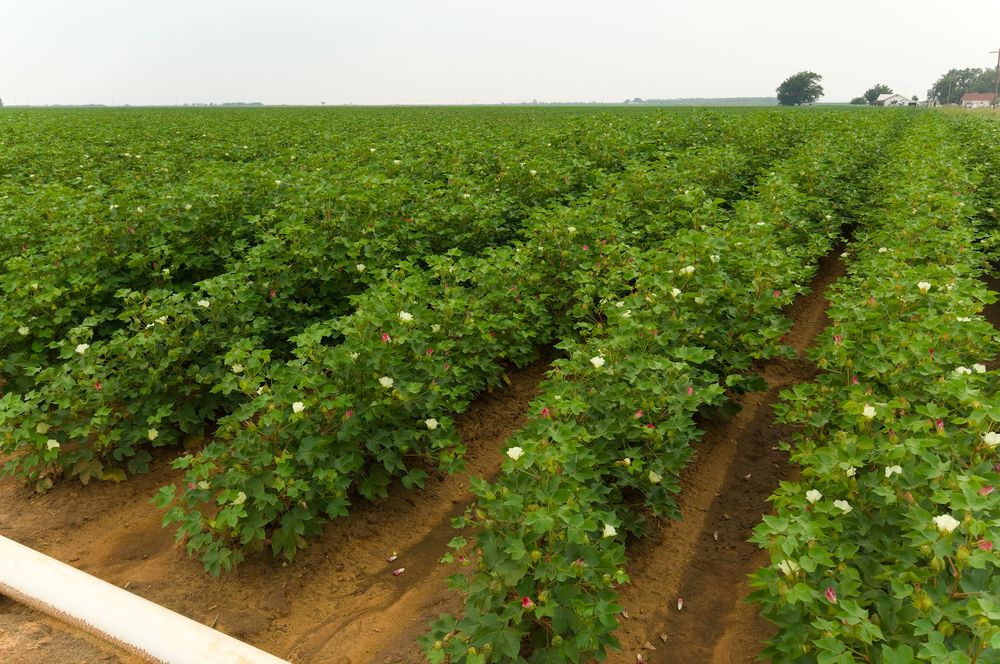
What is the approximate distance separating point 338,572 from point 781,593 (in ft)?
7.31

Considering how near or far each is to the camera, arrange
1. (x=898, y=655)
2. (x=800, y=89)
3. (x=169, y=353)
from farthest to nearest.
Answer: (x=800, y=89), (x=169, y=353), (x=898, y=655)

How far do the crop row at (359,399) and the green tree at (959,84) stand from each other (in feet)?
411

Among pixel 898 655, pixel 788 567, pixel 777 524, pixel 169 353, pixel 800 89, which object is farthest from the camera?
pixel 800 89

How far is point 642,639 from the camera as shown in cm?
285

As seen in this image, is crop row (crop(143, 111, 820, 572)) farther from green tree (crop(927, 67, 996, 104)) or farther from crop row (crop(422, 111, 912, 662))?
green tree (crop(927, 67, 996, 104))

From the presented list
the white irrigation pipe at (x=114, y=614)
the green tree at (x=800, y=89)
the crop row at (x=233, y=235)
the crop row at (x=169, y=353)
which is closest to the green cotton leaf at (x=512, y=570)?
the white irrigation pipe at (x=114, y=614)

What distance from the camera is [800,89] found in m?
90.4

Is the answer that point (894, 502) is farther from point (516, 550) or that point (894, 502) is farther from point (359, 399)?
point (359, 399)

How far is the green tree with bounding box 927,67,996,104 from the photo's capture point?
10525 cm

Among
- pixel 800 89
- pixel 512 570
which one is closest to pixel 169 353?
pixel 512 570

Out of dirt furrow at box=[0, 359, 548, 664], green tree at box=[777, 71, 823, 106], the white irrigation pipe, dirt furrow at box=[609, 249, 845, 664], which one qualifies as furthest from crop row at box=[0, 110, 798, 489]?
green tree at box=[777, 71, 823, 106]

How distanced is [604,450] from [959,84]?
144769mm

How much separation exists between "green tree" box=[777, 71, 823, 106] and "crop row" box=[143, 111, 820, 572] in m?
101

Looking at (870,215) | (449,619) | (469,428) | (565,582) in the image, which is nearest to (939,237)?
(870,215)
